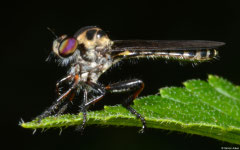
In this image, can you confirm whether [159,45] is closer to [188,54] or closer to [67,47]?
[188,54]

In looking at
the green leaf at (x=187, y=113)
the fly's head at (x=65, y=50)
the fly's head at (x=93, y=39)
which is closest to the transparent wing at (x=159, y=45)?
the fly's head at (x=93, y=39)

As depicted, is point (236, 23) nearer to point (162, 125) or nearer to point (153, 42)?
point (153, 42)

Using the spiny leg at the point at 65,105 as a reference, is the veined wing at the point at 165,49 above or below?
above

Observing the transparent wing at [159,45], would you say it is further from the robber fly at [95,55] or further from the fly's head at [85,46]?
the fly's head at [85,46]

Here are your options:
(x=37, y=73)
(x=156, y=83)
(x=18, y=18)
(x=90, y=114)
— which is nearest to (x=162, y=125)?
(x=90, y=114)

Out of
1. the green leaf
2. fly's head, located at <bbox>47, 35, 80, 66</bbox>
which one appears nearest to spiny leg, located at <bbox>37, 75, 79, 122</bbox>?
fly's head, located at <bbox>47, 35, 80, 66</bbox>
